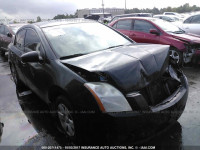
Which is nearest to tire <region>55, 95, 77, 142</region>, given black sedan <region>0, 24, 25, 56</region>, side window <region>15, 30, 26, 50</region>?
side window <region>15, 30, 26, 50</region>

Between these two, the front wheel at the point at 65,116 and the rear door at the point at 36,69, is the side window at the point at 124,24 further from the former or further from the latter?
the front wheel at the point at 65,116

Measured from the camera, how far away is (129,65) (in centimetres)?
208

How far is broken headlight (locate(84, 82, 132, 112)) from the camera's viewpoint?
6.05 feet

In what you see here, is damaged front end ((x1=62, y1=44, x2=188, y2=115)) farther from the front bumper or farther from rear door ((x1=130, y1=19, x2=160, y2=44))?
rear door ((x1=130, y1=19, x2=160, y2=44))

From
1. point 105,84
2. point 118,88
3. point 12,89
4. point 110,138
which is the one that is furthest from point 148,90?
point 12,89

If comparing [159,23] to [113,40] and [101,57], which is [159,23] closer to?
[113,40]

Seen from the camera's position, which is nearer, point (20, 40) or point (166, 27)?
point (20, 40)

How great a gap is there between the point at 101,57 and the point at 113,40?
35.4 inches

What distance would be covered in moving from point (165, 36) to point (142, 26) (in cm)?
106

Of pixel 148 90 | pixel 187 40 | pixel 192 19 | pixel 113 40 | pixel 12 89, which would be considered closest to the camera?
pixel 148 90

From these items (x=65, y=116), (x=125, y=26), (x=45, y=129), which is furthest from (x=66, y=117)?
(x=125, y=26)

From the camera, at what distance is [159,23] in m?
6.36

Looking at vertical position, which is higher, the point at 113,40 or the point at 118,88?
the point at 113,40

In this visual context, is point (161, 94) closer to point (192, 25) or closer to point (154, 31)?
point (154, 31)
